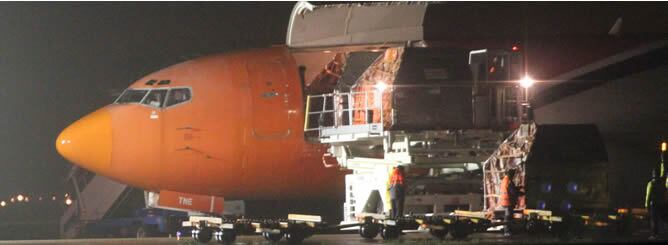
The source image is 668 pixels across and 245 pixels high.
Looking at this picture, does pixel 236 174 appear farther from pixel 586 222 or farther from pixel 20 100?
pixel 20 100

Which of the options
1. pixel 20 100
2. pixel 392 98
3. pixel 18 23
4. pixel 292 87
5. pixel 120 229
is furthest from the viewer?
pixel 20 100

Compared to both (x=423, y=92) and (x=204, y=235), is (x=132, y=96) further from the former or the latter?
(x=423, y=92)

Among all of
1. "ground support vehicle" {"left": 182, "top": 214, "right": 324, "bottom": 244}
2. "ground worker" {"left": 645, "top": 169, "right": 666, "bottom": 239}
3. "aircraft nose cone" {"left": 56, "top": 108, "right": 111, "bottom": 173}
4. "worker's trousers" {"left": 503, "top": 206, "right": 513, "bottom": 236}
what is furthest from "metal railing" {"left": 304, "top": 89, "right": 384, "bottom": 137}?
"ground worker" {"left": 645, "top": 169, "right": 666, "bottom": 239}

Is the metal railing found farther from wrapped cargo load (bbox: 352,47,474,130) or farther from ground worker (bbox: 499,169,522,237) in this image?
ground worker (bbox: 499,169,522,237)

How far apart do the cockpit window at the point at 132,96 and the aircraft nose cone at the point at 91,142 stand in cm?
63

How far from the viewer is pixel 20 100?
1747 inches

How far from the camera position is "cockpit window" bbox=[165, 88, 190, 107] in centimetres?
2519

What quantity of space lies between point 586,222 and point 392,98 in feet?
15.2

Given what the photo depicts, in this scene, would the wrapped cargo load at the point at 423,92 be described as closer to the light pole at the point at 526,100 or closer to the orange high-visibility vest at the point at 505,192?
the light pole at the point at 526,100

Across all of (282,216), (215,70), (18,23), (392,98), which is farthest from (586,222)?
(18,23)

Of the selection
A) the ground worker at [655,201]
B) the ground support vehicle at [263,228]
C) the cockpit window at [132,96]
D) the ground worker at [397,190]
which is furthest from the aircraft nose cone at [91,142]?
the ground worker at [655,201]

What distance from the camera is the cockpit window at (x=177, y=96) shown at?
25188 millimetres

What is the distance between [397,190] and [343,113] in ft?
10.5

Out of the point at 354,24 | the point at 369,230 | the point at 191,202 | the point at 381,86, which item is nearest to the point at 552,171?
the point at 381,86
